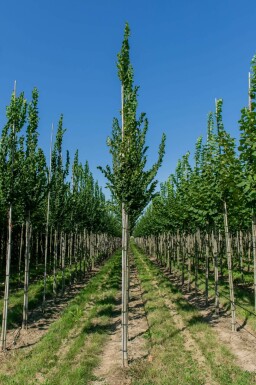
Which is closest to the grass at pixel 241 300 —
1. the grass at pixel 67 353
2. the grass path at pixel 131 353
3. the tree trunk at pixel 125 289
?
the grass path at pixel 131 353

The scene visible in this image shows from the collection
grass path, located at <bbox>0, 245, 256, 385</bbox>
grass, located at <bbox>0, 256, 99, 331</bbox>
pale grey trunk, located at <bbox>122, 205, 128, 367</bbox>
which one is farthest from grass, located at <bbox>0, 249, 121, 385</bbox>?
grass, located at <bbox>0, 256, 99, 331</bbox>

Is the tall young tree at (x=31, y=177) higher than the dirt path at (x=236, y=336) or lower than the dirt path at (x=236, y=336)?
higher

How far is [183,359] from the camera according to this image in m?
9.26

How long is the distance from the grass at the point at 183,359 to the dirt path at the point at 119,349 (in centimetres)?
32

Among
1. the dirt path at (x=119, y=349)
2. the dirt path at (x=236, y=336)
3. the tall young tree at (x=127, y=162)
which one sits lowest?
the dirt path at (x=119, y=349)

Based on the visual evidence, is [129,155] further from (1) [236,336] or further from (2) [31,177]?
(1) [236,336]

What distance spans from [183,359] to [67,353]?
3.36 meters

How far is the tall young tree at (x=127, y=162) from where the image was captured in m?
10.3

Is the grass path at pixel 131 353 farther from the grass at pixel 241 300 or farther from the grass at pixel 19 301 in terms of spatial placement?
the grass at pixel 19 301

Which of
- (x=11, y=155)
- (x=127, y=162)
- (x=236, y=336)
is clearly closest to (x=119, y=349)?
(x=236, y=336)

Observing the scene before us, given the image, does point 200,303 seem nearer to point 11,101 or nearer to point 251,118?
point 251,118

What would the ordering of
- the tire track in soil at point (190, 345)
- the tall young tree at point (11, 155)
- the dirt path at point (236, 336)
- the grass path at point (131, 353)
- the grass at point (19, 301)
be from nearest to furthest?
the grass path at point (131, 353) < the tire track in soil at point (190, 345) < the dirt path at point (236, 336) < the tall young tree at point (11, 155) < the grass at point (19, 301)

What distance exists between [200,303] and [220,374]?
9153mm

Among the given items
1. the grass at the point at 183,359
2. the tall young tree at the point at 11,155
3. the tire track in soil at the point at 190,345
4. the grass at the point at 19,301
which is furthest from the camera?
the grass at the point at 19,301
